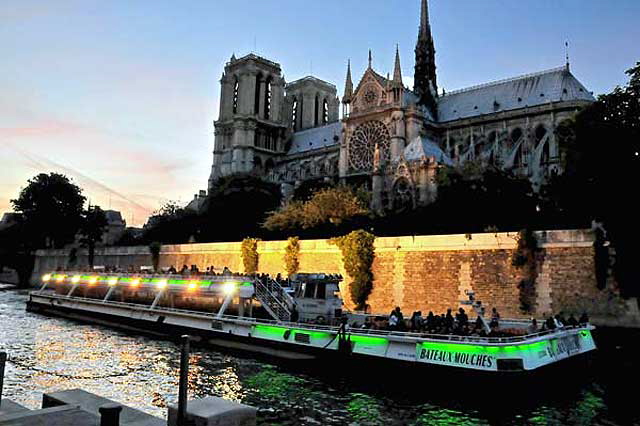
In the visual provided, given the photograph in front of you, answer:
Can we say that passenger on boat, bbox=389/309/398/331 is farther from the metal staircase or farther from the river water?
the metal staircase

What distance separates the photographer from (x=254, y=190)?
200 feet

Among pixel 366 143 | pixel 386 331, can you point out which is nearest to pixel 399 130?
pixel 366 143

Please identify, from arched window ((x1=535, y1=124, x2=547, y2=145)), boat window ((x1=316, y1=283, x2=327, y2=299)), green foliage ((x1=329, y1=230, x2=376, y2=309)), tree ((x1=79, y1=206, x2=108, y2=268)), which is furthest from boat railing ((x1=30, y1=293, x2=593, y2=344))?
tree ((x1=79, y1=206, x2=108, y2=268))

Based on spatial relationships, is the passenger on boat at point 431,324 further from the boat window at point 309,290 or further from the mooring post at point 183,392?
the mooring post at point 183,392

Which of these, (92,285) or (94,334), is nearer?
(94,334)

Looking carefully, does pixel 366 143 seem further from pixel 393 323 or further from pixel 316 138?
pixel 393 323

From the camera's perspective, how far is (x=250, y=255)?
1574 inches

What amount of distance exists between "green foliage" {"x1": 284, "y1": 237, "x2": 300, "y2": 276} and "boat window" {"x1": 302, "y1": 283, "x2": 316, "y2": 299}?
1387cm

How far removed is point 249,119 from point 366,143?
2972 centimetres

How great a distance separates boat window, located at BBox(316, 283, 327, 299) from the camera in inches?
861

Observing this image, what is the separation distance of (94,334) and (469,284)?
18.1 metres

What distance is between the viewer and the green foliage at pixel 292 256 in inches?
1426

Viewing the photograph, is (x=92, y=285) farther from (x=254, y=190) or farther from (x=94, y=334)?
(x=254, y=190)

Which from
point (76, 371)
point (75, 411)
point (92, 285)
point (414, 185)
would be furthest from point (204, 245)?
point (75, 411)
